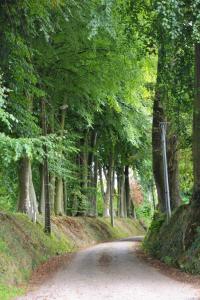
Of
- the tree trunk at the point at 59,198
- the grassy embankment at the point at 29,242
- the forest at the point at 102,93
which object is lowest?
the grassy embankment at the point at 29,242

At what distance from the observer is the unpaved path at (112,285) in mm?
10008

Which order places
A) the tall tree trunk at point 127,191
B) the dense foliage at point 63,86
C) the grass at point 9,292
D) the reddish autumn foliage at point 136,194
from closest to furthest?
1. the grass at point 9,292
2. the dense foliage at point 63,86
3. the tall tree trunk at point 127,191
4. the reddish autumn foliage at point 136,194

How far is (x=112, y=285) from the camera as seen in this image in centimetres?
1138

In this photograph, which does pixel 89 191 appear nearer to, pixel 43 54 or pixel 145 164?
pixel 145 164

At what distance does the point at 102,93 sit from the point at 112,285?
12337 mm

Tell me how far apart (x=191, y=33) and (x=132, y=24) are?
120 inches

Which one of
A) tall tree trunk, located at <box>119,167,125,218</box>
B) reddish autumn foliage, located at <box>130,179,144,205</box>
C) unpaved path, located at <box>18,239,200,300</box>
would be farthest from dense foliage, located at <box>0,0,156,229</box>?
reddish autumn foliage, located at <box>130,179,144,205</box>

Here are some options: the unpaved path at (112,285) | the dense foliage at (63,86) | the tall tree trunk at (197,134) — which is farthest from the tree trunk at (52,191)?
the tall tree trunk at (197,134)

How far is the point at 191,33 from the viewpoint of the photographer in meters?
10.7

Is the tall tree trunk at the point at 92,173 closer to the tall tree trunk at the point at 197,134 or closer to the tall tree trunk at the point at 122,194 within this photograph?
the tall tree trunk at the point at 122,194

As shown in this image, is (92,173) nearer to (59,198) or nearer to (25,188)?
(59,198)

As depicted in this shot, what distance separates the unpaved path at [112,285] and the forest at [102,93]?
1.42 meters

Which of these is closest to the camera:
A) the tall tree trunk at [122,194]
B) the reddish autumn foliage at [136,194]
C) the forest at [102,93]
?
the forest at [102,93]

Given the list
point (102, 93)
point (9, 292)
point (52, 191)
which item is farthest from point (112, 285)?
point (52, 191)
